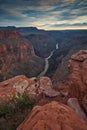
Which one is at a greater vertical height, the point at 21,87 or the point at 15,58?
the point at 21,87

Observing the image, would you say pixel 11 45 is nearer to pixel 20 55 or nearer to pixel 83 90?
pixel 20 55

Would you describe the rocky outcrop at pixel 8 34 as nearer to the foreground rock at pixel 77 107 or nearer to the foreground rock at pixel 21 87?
the foreground rock at pixel 21 87

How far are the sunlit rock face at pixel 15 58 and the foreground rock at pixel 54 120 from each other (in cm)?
8331

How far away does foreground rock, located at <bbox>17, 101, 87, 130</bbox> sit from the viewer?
31.2ft

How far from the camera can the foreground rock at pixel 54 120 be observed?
952cm

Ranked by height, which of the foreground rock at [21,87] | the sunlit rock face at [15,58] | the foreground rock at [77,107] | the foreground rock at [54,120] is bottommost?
the sunlit rock face at [15,58]

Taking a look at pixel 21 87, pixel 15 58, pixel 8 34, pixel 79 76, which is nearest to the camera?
pixel 79 76

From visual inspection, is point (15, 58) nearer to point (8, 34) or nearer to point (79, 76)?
point (8, 34)

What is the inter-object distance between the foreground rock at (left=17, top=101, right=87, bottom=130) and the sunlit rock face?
3280 inches

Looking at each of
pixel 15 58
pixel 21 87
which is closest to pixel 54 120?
pixel 21 87

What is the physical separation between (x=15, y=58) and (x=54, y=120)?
108413 mm

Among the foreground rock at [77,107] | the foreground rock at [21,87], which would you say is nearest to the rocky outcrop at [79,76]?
the foreground rock at [77,107]

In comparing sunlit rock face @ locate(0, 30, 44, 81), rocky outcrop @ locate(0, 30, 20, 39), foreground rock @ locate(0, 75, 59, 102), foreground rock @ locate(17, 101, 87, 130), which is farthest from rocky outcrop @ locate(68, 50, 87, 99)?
rocky outcrop @ locate(0, 30, 20, 39)

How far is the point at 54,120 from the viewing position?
9844 millimetres
